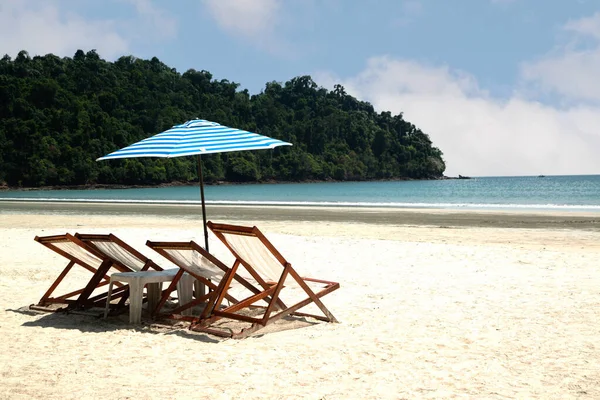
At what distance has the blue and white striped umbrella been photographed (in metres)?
4.97

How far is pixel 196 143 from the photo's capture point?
5.18 m

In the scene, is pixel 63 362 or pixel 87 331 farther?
pixel 87 331

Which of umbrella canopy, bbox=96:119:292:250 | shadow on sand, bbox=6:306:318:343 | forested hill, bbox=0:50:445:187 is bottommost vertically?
shadow on sand, bbox=6:306:318:343

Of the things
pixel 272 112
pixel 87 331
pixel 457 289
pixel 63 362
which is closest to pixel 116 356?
pixel 63 362

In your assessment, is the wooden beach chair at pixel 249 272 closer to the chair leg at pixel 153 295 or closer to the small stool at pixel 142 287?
the small stool at pixel 142 287

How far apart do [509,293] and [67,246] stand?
14.5 feet

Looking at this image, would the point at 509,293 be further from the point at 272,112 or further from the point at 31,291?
the point at 272,112

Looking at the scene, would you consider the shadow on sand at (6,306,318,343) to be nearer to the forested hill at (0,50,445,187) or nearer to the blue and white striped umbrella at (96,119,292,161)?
the blue and white striped umbrella at (96,119,292,161)

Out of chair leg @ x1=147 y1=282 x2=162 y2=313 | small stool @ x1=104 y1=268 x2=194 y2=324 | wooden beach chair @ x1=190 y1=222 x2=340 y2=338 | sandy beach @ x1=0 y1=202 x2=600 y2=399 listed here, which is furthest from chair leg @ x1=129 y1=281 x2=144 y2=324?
wooden beach chair @ x1=190 y1=222 x2=340 y2=338

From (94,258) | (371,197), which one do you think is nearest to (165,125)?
(371,197)

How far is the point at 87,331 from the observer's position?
16.3ft

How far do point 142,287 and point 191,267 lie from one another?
509 mm

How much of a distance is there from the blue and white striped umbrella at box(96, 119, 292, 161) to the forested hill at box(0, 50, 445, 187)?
75.9 m

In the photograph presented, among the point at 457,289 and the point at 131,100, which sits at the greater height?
the point at 131,100
